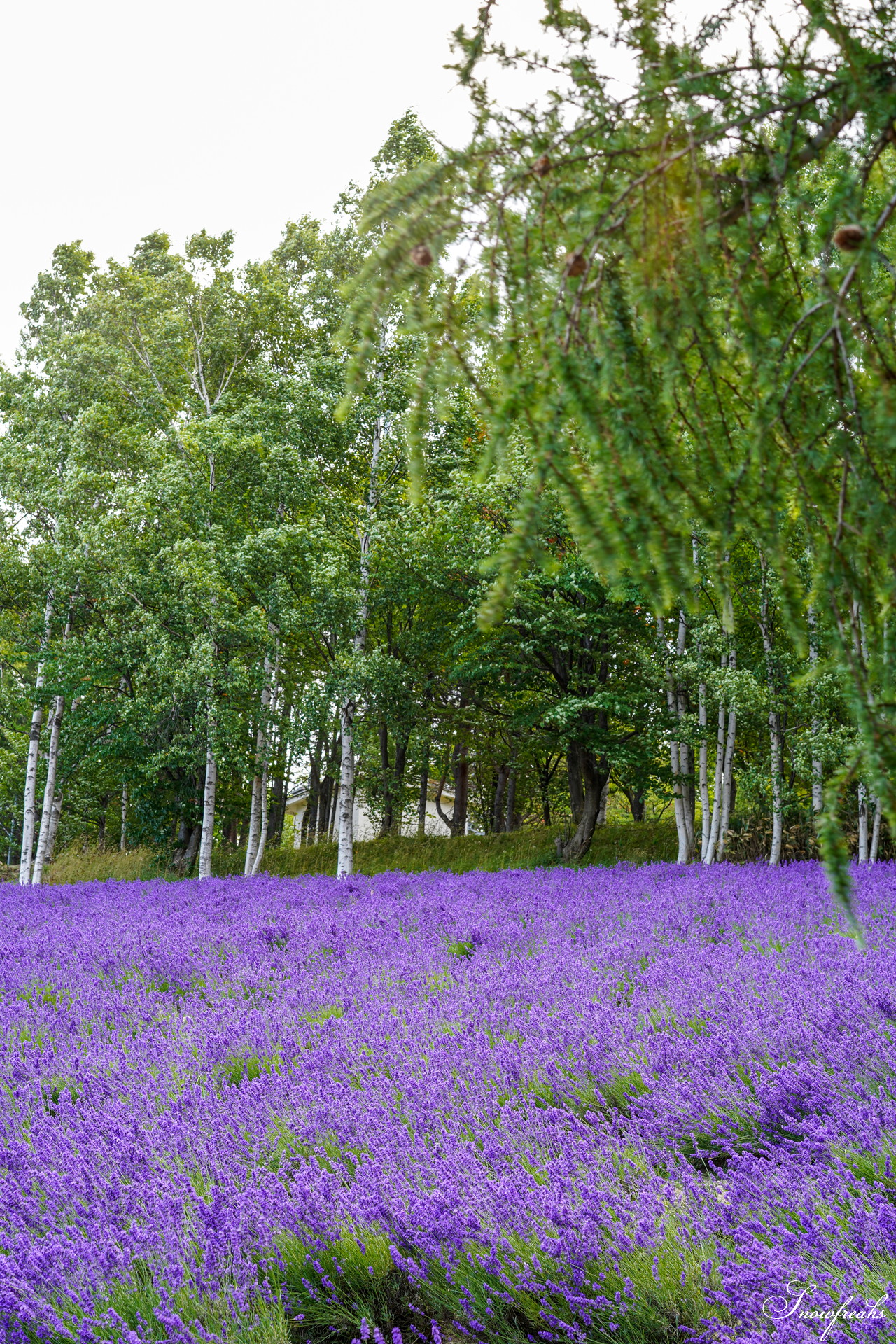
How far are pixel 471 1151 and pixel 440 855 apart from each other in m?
15.4

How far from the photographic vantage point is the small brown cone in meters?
1.42

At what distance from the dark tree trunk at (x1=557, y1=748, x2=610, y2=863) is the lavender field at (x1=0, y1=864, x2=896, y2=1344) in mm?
10323

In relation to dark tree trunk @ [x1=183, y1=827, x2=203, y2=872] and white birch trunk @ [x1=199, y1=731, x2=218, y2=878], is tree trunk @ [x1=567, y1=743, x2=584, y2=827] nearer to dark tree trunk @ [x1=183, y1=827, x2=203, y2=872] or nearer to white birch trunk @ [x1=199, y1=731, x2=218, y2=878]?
white birch trunk @ [x1=199, y1=731, x2=218, y2=878]

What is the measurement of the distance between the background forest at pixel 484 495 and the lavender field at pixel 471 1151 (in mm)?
1466

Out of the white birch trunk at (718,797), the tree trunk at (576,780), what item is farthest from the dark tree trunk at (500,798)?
the white birch trunk at (718,797)

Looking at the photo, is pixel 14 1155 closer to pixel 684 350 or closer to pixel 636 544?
pixel 636 544

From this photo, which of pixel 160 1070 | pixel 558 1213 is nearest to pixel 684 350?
pixel 558 1213

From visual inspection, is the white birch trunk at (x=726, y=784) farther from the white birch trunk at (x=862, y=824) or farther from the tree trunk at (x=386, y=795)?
the tree trunk at (x=386, y=795)

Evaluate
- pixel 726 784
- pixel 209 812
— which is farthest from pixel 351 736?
pixel 726 784

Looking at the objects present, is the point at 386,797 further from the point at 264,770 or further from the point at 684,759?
the point at 684,759

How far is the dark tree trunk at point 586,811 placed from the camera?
16.1 meters

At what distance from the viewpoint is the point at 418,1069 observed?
383 centimetres

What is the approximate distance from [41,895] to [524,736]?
1021cm

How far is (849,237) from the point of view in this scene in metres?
1.43
